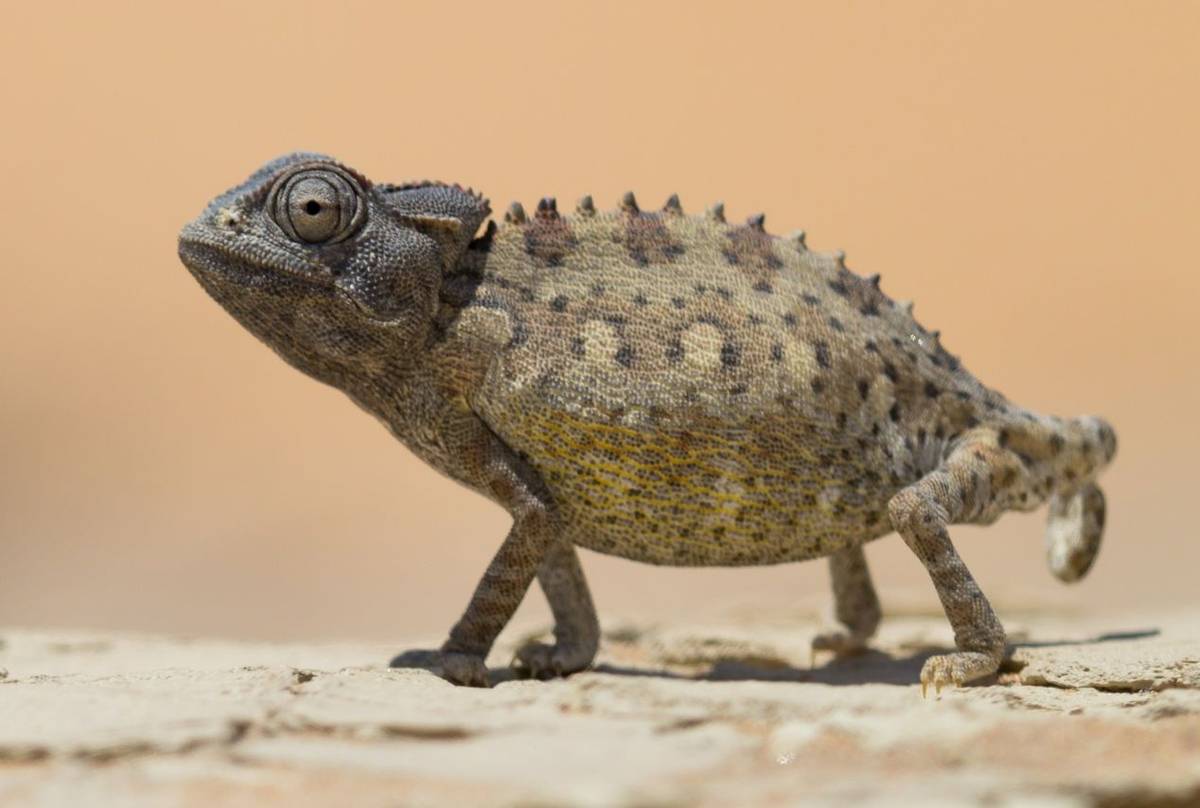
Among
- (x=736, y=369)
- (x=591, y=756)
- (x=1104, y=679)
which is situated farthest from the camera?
(x=736, y=369)

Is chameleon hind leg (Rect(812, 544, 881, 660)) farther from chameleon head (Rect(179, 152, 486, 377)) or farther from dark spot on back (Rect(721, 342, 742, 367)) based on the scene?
chameleon head (Rect(179, 152, 486, 377))

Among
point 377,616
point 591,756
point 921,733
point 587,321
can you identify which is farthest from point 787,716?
point 377,616

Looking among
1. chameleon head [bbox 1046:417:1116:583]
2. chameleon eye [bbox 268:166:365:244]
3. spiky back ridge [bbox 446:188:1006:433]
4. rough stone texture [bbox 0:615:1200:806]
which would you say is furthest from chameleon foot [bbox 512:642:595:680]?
chameleon head [bbox 1046:417:1116:583]

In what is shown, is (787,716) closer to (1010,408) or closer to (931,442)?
(931,442)

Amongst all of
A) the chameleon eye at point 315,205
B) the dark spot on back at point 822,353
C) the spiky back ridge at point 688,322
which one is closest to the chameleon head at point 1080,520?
the spiky back ridge at point 688,322

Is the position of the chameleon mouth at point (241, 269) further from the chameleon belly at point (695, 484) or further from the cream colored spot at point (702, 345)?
the cream colored spot at point (702, 345)
